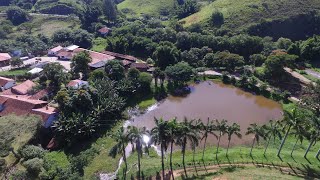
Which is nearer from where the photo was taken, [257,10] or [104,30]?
[257,10]

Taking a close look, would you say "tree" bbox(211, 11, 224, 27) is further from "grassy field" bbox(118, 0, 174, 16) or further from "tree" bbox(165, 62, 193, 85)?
"tree" bbox(165, 62, 193, 85)

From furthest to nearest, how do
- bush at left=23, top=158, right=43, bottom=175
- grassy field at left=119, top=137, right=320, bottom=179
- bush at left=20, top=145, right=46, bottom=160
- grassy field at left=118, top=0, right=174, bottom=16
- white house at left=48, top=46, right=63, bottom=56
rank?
1. grassy field at left=118, top=0, right=174, bottom=16
2. white house at left=48, top=46, right=63, bottom=56
3. bush at left=20, top=145, right=46, bottom=160
4. grassy field at left=119, top=137, right=320, bottom=179
5. bush at left=23, top=158, right=43, bottom=175

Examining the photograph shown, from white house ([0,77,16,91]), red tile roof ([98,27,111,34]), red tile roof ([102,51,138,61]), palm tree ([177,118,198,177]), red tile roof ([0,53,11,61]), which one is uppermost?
palm tree ([177,118,198,177])

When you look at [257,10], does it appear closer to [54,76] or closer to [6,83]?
[54,76]

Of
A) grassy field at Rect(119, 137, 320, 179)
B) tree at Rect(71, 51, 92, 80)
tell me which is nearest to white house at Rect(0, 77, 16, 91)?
tree at Rect(71, 51, 92, 80)

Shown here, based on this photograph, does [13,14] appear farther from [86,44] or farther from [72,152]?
[72,152]

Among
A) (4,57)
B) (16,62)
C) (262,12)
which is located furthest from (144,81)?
(262,12)

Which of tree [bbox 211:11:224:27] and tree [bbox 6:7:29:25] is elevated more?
tree [bbox 211:11:224:27]
